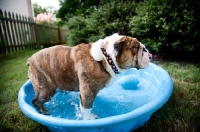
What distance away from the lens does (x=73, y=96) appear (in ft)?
13.3

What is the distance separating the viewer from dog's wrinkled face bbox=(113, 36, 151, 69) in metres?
2.56

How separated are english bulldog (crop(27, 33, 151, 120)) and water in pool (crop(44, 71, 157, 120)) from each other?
1.52 ft

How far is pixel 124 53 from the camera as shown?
2578 mm

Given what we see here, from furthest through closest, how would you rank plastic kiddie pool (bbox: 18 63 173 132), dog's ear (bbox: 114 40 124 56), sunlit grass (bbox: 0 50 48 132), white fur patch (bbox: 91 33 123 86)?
sunlit grass (bbox: 0 50 48 132), white fur patch (bbox: 91 33 123 86), dog's ear (bbox: 114 40 124 56), plastic kiddie pool (bbox: 18 63 173 132)

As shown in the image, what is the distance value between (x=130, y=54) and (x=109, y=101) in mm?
1480

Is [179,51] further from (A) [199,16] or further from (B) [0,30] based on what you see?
(B) [0,30]

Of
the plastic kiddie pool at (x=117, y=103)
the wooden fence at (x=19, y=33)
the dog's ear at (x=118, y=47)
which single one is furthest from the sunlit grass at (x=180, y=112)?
the wooden fence at (x=19, y=33)

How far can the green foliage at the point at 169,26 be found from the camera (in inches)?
197

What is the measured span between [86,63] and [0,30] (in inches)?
283

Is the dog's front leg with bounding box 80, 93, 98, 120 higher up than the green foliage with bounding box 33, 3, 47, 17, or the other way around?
the green foliage with bounding box 33, 3, 47, 17

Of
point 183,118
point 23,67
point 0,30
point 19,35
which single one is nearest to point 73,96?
point 183,118

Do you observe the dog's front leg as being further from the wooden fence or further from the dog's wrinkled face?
the wooden fence

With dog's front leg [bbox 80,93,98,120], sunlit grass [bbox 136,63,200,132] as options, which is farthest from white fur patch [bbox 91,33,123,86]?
sunlit grass [bbox 136,63,200,132]

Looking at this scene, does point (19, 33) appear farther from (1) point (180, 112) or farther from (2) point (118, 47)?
(1) point (180, 112)
